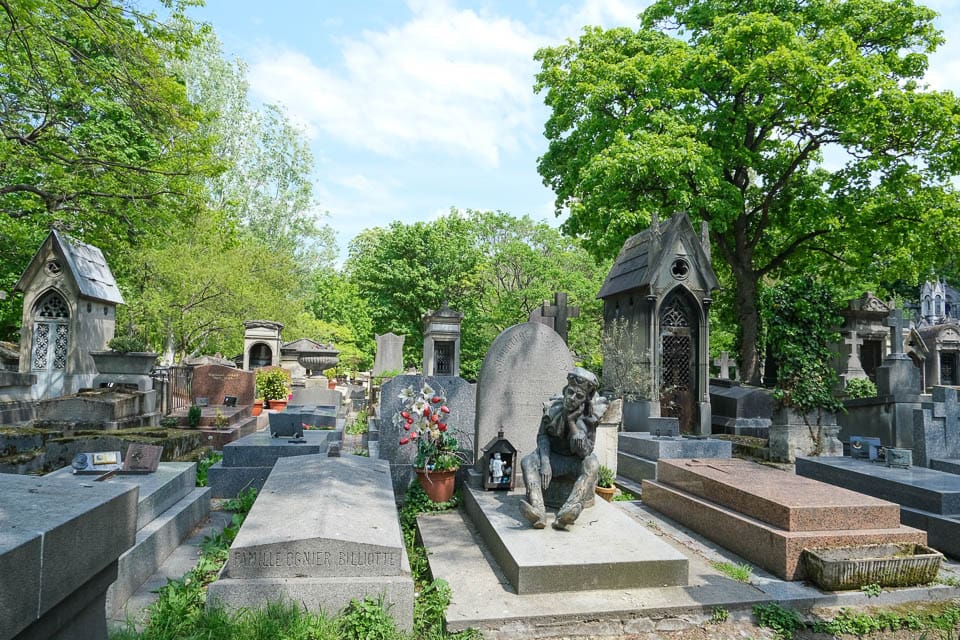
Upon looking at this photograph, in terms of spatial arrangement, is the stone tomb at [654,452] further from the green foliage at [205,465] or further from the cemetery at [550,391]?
the green foliage at [205,465]

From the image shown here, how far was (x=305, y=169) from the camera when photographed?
36.3 m

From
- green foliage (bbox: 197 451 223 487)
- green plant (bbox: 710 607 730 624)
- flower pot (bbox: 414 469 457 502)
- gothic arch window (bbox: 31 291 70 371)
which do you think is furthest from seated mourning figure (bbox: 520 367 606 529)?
gothic arch window (bbox: 31 291 70 371)

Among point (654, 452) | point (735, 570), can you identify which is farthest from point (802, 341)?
point (735, 570)

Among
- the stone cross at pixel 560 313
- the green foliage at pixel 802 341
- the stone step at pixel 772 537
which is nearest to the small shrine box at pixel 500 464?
the stone step at pixel 772 537

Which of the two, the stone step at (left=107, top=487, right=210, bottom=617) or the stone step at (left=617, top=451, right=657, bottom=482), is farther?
the stone step at (left=617, top=451, right=657, bottom=482)

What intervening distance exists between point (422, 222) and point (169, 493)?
94.5ft

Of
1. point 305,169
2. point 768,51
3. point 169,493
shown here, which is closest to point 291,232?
point 305,169

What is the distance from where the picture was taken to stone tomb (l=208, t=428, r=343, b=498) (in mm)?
7250

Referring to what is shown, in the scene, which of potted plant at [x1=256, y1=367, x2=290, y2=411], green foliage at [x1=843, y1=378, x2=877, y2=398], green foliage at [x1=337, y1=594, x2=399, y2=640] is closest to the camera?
green foliage at [x1=337, y1=594, x2=399, y2=640]

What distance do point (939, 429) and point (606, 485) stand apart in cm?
533

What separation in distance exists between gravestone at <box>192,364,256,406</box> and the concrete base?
37.5 feet

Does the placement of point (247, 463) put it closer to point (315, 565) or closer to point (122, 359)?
point (315, 565)

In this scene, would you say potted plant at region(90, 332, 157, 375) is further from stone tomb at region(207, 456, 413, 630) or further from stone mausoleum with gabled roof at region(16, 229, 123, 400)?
stone tomb at region(207, 456, 413, 630)

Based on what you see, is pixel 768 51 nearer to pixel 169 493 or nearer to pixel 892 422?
pixel 892 422
